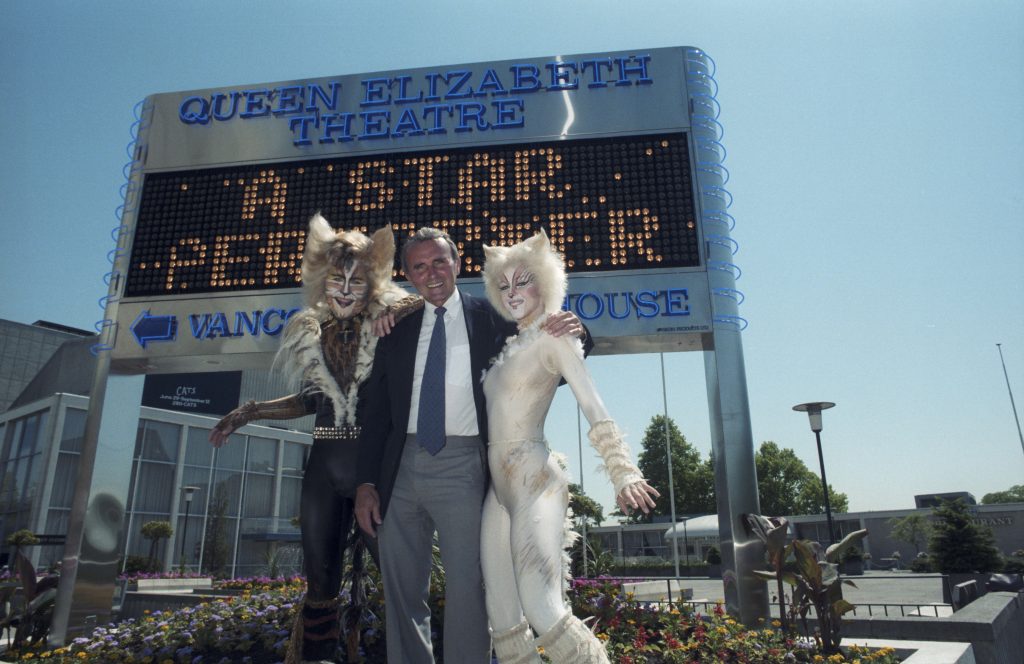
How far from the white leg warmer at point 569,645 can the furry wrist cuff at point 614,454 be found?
20.1 inches

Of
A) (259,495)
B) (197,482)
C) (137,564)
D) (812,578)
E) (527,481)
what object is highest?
(197,482)

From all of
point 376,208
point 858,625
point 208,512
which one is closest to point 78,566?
point 376,208

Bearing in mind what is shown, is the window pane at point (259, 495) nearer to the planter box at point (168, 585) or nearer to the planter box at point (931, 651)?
the planter box at point (168, 585)

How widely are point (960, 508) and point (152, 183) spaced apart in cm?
1727

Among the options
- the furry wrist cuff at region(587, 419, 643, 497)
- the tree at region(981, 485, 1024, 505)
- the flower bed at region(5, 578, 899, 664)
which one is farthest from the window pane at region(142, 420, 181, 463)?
the tree at region(981, 485, 1024, 505)

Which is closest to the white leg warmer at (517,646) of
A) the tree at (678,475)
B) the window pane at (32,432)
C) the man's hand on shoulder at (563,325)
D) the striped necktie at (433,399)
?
the striped necktie at (433,399)

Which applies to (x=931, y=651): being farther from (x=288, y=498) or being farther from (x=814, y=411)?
(x=288, y=498)

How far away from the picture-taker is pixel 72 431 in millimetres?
28469

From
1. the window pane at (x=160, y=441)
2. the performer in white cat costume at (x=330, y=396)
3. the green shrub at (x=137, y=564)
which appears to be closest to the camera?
the performer in white cat costume at (x=330, y=396)

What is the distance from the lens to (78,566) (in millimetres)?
7105

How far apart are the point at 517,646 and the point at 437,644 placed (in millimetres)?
2637

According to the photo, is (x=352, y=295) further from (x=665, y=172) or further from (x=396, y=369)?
(x=665, y=172)

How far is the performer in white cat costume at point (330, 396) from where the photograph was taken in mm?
3465

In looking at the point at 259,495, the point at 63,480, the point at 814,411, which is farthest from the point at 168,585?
the point at 259,495
